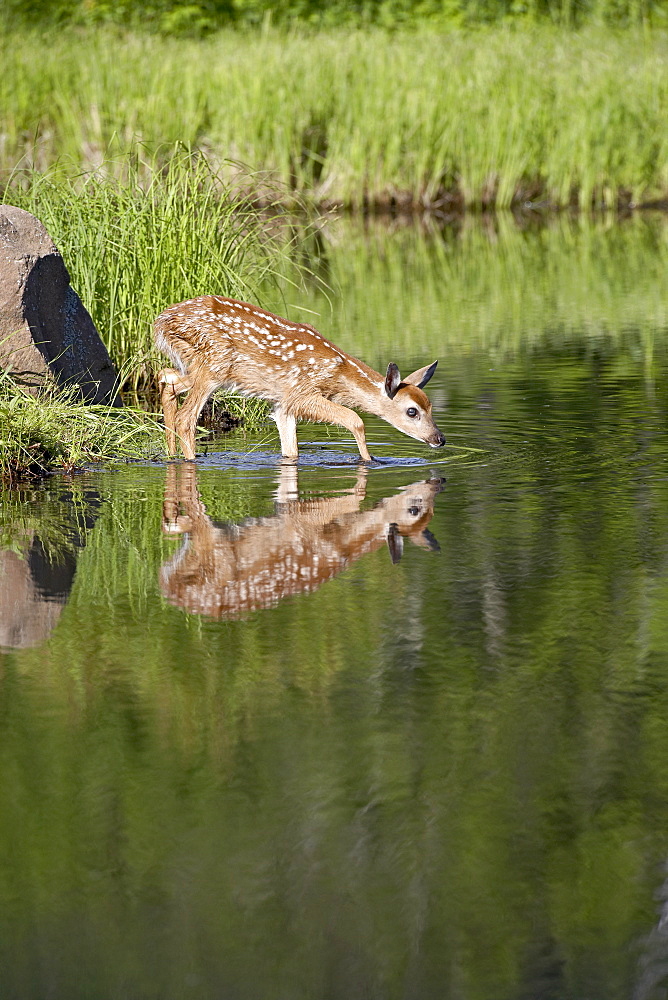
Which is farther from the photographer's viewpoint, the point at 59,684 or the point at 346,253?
the point at 346,253

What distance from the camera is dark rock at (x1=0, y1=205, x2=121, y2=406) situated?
366 inches

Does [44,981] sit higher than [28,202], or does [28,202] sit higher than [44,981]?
[28,202]

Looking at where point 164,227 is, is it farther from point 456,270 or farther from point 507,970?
point 456,270

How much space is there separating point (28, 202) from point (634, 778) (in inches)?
315

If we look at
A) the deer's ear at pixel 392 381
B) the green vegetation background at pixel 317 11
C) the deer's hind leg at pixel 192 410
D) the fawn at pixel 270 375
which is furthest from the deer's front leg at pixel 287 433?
the green vegetation background at pixel 317 11

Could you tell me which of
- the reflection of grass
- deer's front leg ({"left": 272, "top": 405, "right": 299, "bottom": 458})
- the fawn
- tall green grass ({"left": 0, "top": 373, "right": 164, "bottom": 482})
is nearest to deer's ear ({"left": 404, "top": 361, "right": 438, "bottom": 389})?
the fawn

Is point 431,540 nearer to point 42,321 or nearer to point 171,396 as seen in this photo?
point 171,396

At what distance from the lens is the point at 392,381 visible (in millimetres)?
9000

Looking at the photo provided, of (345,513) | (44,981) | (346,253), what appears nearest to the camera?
(44,981)

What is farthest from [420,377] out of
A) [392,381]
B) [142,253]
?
[142,253]

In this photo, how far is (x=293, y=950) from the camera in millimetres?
3373

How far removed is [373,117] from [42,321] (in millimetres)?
15720

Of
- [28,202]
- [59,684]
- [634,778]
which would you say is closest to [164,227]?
[28,202]

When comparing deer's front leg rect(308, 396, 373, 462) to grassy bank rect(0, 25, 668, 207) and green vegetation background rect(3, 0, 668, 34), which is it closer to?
→ grassy bank rect(0, 25, 668, 207)
